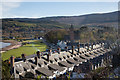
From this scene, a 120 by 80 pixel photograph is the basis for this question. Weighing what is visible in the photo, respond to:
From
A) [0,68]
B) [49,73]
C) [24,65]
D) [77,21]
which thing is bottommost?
[49,73]

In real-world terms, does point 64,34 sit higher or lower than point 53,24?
lower

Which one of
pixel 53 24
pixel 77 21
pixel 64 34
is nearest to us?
pixel 64 34

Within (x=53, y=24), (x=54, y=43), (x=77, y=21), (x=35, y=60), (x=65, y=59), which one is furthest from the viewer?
(x=53, y=24)

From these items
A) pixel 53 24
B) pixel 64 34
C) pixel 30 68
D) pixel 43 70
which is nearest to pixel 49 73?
pixel 43 70

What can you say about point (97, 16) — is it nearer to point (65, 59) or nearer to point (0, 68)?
point (65, 59)

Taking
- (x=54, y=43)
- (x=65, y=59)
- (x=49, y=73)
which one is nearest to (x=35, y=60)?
(x=49, y=73)

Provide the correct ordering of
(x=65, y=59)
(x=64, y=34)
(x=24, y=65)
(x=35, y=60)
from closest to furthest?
(x=24, y=65), (x=35, y=60), (x=65, y=59), (x=64, y=34)

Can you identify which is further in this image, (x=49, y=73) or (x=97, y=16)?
(x=97, y=16)

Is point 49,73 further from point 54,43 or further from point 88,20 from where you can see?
point 88,20

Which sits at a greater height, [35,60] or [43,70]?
[35,60]
